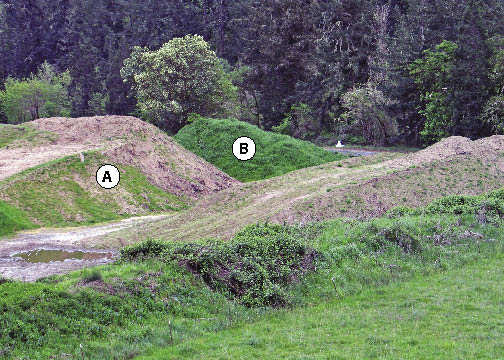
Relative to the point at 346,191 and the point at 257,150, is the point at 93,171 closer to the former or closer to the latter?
the point at 257,150

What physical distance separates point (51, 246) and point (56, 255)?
5.24 ft

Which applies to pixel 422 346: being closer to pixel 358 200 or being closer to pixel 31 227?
pixel 358 200

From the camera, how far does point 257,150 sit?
45.3 metres

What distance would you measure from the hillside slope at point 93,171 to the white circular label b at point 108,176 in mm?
340

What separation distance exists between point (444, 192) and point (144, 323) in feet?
58.3

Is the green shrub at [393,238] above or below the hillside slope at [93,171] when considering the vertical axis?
below

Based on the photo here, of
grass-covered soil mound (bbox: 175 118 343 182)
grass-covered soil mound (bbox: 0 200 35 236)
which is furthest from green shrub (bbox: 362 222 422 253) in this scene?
grass-covered soil mound (bbox: 175 118 343 182)

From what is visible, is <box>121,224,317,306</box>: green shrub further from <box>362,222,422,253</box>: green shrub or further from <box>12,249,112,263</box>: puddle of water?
<box>12,249,112,263</box>: puddle of water

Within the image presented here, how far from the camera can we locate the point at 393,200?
82.2ft

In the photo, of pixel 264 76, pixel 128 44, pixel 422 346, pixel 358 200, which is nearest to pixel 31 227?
pixel 358 200

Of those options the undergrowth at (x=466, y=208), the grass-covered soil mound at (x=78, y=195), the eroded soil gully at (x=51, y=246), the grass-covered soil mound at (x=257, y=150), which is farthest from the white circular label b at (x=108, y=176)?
the undergrowth at (x=466, y=208)

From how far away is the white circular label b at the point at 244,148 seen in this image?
4472 cm

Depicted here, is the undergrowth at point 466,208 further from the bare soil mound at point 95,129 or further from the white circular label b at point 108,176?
the bare soil mound at point 95,129

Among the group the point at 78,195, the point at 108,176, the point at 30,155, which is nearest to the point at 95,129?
the point at 30,155
